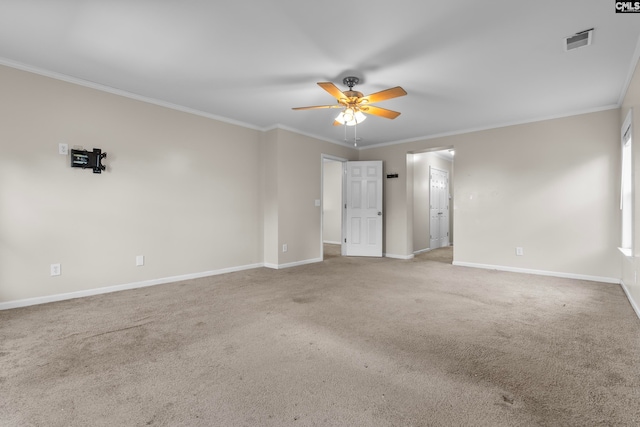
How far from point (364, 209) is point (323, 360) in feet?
15.4

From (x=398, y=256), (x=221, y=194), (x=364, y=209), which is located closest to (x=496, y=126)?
(x=364, y=209)

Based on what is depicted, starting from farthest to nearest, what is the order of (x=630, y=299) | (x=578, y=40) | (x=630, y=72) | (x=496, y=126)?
(x=496, y=126) → (x=630, y=299) → (x=630, y=72) → (x=578, y=40)

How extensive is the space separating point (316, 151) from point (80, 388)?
4.84 metres

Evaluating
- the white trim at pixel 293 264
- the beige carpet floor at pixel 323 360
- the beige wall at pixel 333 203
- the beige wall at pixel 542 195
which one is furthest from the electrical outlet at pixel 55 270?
the beige wall at pixel 333 203

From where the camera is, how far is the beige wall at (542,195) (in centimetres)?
419

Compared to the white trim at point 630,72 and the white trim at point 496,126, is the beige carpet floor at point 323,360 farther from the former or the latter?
the white trim at point 496,126

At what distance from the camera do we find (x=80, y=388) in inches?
66.1

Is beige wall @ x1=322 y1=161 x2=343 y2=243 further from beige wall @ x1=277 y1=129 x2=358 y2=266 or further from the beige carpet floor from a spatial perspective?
the beige carpet floor

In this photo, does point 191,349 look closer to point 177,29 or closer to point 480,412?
point 480,412

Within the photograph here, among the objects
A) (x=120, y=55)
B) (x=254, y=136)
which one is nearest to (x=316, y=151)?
(x=254, y=136)

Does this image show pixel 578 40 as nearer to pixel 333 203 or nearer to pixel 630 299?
pixel 630 299

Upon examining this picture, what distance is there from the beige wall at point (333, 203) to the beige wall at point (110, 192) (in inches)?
158

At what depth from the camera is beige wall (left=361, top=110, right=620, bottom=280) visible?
419cm

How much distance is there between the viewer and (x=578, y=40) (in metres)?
2.57
